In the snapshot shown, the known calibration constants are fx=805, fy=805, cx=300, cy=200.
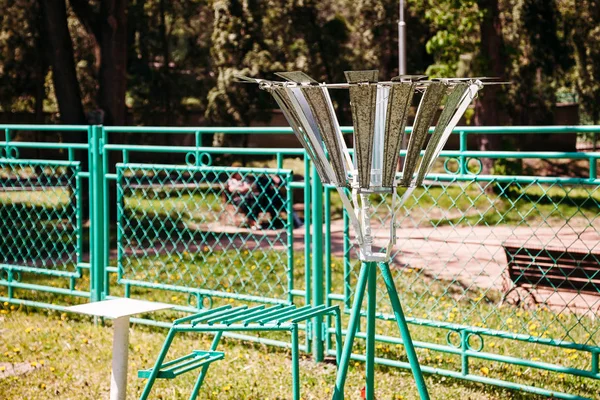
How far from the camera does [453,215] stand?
43.9 feet

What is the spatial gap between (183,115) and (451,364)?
73.4 ft

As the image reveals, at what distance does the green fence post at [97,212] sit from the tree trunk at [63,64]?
6553mm

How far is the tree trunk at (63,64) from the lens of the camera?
1259 cm

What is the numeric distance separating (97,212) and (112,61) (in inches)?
272

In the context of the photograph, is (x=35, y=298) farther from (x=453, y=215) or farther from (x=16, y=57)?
(x=16, y=57)

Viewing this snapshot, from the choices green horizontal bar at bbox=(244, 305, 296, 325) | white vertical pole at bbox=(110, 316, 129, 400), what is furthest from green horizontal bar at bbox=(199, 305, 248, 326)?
white vertical pole at bbox=(110, 316, 129, 400)

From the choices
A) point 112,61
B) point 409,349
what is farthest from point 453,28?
point 409,349

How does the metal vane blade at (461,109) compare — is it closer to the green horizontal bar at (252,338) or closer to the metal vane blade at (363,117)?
the metal vane blade at (363,117)

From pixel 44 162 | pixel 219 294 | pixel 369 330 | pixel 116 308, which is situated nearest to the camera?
pixel 369 330

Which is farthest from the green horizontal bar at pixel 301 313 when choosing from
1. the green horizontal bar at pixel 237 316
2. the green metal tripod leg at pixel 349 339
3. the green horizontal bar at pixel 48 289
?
the green horizontal bar at pixel 48 289

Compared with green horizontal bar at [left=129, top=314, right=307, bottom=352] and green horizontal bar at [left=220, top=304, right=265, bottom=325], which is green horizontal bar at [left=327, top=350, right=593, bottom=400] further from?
green horizontal bar at [left=220, top=304, right=265, bottom=325]

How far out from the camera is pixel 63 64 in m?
12.8

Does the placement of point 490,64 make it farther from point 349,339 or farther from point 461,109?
point 349,339

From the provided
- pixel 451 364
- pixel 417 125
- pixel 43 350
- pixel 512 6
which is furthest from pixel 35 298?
pixel 512 6
